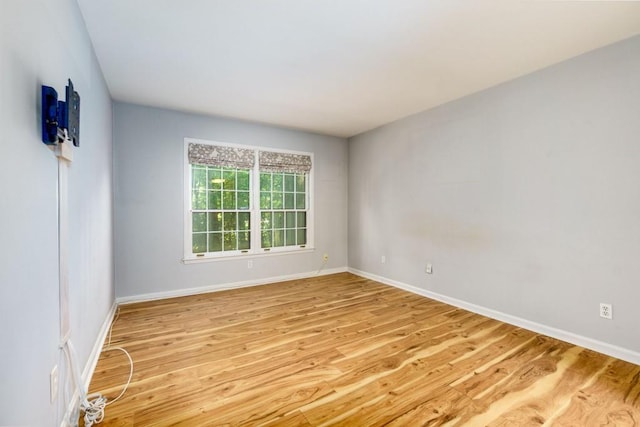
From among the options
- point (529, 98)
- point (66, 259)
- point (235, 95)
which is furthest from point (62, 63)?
point (529, 98)

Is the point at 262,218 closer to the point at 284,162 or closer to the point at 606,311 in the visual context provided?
the point at 284,162

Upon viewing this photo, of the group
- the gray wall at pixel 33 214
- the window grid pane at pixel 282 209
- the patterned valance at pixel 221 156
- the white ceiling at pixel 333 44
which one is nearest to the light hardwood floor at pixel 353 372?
the gray wall at pixel 33 214

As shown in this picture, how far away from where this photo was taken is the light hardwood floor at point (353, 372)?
5.73 feet

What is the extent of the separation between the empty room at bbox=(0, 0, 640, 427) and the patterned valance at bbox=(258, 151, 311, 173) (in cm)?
9

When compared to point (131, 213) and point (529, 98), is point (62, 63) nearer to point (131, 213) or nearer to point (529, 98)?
point (131, 213)

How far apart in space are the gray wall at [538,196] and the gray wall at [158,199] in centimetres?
259

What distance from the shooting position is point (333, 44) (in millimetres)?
2432

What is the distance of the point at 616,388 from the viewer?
1989 mm

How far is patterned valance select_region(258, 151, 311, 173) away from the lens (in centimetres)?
470

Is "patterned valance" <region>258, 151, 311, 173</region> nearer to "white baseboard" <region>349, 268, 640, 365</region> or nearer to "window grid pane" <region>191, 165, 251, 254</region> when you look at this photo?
"window grid pane" <region>191, 165, 251, 254</region>

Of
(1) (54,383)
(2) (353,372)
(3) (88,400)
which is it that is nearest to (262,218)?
(2) (353,372)

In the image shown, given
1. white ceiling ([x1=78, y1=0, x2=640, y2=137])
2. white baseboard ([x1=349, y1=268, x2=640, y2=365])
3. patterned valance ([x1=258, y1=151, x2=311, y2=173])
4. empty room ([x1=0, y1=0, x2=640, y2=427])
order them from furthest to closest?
patterned valance ([x1=258, y1=151, x2=311, y2=173]) < white baseboard ([x1=349, y1=268, x2=640, y2=365]) < white ceiling ([x1=78, y1=0, x2=640, y2=137]) < empty room ([x1=0, y1=0, x2=640, y2=427])

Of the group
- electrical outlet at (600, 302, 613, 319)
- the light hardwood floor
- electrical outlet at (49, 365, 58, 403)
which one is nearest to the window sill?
the light hardwood floor

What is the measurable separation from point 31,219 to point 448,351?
2.91m
